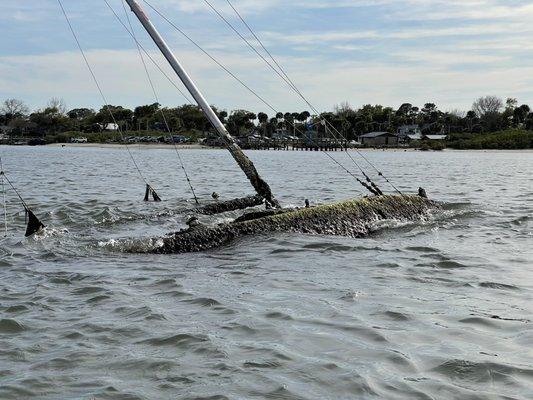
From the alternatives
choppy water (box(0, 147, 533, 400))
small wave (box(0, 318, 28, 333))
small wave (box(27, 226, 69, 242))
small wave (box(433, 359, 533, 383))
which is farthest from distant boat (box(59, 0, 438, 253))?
small wave (box(433, 359, 533, 383))

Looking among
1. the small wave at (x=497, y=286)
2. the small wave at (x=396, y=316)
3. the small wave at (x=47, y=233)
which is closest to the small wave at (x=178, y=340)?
the small wave at (x=396, y=316)

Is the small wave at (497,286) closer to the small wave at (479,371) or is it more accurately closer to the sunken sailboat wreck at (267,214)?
the small wave at (479,371)

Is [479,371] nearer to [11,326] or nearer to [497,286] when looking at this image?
[497,286]

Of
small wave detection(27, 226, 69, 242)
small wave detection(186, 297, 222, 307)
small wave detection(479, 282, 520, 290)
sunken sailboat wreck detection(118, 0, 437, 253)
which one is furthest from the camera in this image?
small wave detection(27, 226, 69, 242)

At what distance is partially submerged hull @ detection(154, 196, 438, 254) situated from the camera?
45.4 feet

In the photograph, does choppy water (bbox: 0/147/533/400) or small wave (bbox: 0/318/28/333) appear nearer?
choppy water (bbox: 0/147/533/400)

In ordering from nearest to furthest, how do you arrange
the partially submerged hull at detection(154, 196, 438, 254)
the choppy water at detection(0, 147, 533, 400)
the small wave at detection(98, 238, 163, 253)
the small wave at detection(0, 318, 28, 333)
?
1. the choppy water at detection(0, 147, 533, 400)
2. the small wave at detection(0, 318, 28, 333)
3. the small wave at detection(98, 238, 163, 253)
4. the partially submerged hull at detection(154, 196, 438, 254)

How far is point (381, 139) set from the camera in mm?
180375

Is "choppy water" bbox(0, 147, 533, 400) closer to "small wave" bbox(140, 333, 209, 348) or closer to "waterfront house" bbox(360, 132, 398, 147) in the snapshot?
"small wave" bbox(140, 333, 209, 348)

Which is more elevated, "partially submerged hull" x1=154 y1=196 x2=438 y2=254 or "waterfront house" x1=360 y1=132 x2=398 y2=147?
"waterfront house" x1=360 y1=132 x2=398 y2=147

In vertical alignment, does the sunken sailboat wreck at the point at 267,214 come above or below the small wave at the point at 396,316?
above

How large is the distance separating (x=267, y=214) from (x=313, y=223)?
1125 millimetres

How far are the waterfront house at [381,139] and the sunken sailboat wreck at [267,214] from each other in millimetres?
161223

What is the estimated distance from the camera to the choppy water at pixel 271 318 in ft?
21.8
